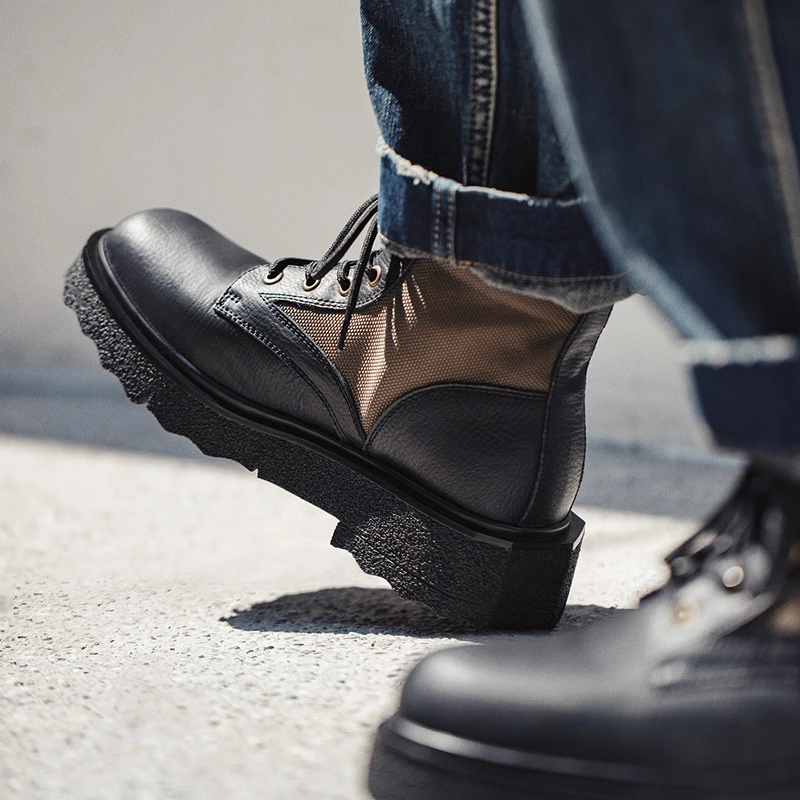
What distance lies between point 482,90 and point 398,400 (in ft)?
0.79

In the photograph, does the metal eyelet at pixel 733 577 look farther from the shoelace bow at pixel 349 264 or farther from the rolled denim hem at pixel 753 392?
the shoelace bow at pixel 349 264

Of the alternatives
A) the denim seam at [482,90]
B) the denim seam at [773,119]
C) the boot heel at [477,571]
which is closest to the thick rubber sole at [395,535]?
the boot heel at [477,571]

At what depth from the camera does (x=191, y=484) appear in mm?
1427

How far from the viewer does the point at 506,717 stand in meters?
0.42

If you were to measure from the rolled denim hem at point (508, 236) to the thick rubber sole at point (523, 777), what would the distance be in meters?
0.26

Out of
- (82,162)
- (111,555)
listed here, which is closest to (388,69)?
(111,555)

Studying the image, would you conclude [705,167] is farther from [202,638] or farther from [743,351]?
[202,638]

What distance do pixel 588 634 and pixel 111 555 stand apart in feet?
2.30

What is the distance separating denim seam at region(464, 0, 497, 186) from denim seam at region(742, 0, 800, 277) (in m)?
0.22

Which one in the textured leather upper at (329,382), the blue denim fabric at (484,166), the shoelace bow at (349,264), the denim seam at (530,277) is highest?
the blue denim fabric at (484,166)

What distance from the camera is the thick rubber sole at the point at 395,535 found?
72 centimetres

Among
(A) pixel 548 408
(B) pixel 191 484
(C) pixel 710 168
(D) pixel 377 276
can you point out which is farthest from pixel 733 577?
(B) pixel 191 484

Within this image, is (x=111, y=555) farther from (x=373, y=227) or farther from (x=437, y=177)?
(x=437, y=177)

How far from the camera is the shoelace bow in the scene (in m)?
0.75
